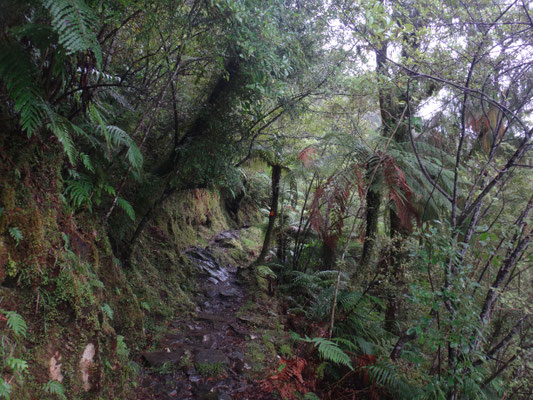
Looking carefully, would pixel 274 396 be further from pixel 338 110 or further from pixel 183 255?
pixel 338 110

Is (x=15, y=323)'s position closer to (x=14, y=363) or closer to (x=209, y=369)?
(x=14, y=363)

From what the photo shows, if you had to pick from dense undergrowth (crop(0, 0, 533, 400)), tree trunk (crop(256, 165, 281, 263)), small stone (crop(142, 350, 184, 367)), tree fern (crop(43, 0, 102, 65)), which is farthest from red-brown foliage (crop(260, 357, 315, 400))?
tree trunk (crop(256, 165, 281, 263))

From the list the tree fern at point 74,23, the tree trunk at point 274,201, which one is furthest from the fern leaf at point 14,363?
the tree trunk at point 274,201

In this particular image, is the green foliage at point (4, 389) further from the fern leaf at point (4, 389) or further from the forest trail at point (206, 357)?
the forest trail at point (206, 357)

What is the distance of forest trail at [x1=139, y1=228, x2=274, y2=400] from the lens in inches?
124

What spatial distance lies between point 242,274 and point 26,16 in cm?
573

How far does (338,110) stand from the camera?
720 centimetres

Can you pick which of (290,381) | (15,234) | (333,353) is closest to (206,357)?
(290,381)

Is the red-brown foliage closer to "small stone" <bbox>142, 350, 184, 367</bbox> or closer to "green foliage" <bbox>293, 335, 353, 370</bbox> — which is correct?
"green foliage" <bbox>293, 335, 353, 370</bbox>

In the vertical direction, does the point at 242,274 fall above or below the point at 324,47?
below

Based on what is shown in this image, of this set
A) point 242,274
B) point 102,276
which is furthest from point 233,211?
point 102,276

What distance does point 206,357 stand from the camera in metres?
3.73

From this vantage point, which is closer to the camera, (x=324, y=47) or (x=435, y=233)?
(x=435, y=233)

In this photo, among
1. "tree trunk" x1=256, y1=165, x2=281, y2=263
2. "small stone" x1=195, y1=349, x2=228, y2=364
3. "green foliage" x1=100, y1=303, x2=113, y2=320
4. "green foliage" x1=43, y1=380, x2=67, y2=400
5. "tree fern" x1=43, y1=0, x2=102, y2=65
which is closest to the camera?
"tree fern" x1=43, y1=0, x2=102, y2=65
